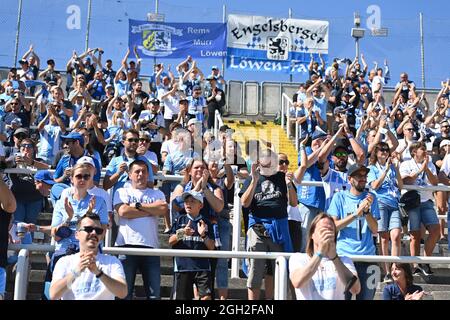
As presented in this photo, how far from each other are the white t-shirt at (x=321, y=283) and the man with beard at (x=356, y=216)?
0.86m

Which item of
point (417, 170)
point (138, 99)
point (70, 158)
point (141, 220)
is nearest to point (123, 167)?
point (70, 158)

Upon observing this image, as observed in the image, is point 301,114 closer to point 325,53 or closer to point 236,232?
point 325,53

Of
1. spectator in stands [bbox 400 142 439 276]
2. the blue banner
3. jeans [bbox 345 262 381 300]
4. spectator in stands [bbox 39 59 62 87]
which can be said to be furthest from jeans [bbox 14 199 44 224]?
the blue banner

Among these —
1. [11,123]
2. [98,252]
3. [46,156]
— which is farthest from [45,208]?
[98,252]

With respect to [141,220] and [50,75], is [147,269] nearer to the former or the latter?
[141,220]

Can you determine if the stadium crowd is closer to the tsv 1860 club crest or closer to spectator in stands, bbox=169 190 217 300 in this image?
spectator in stands, bbox=169 190 217 300

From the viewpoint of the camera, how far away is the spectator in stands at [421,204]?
826cm

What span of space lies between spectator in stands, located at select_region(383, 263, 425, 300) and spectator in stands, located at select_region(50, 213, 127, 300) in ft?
7.59

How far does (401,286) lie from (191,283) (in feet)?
6.06

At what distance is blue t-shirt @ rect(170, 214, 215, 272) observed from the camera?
6238mm

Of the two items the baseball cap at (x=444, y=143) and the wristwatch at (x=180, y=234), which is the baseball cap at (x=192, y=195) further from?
the baseball cap at (x=444, y=143)

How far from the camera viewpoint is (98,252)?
5344mm

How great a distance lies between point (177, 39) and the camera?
20.8 m

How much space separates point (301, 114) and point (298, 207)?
26.8 ft
